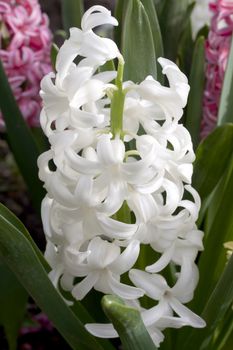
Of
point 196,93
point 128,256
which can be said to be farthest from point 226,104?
point 128,256

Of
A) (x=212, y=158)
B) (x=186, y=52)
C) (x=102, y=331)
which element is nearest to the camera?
(x=102, y=331)

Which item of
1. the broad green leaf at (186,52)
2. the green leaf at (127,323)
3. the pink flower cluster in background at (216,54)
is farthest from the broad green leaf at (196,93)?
the green leaf at (127,323)

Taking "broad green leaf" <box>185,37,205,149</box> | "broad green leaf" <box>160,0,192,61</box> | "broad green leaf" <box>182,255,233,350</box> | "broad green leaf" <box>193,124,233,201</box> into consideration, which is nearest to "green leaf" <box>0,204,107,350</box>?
"broad green leaf" <box>182,255,233,350</box>

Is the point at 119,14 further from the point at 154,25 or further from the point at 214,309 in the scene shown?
the point at 214,309

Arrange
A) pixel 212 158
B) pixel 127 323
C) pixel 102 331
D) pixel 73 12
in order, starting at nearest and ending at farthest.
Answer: pixel 127 323 → pixel 102 331 → pixel 212 158 → pixel 73 12

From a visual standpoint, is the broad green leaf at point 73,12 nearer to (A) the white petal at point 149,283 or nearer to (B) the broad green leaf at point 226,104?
(B) the broad green leaf at point 226,104

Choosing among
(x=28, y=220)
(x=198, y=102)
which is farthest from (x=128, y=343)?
(x=28, y=220)
